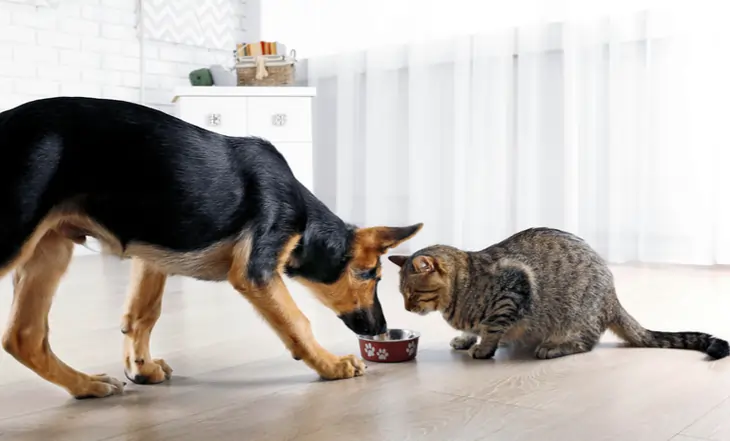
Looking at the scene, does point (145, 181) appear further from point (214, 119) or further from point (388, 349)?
point (214, 119)

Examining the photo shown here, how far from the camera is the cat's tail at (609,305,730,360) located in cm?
178

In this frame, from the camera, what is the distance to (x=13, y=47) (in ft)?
13.9

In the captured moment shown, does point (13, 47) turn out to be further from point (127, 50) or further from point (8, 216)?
point (8, 216)

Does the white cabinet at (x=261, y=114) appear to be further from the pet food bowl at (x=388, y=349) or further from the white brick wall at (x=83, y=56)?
the pet food bowl at (x=388, y=349)

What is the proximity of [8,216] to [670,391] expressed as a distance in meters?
1.27

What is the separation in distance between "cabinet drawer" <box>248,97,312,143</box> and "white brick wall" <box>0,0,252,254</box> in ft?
2.83

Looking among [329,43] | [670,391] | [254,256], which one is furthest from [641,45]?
[254,256]

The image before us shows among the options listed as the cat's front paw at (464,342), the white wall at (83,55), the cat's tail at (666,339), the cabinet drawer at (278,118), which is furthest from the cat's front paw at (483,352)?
the white wall at (83,55)

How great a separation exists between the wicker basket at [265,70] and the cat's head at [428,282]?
109 inches

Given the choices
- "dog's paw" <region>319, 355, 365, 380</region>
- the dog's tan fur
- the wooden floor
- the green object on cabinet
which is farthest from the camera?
the green object on cabinet

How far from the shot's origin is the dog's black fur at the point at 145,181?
4.32ft

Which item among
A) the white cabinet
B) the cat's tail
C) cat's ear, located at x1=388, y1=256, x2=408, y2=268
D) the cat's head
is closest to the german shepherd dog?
the cat's head

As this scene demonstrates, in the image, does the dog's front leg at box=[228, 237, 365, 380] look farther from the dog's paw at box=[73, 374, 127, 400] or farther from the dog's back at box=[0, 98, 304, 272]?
the dog's paw at box=[73, 374, 127, 400]

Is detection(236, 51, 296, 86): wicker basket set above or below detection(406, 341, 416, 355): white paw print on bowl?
above
